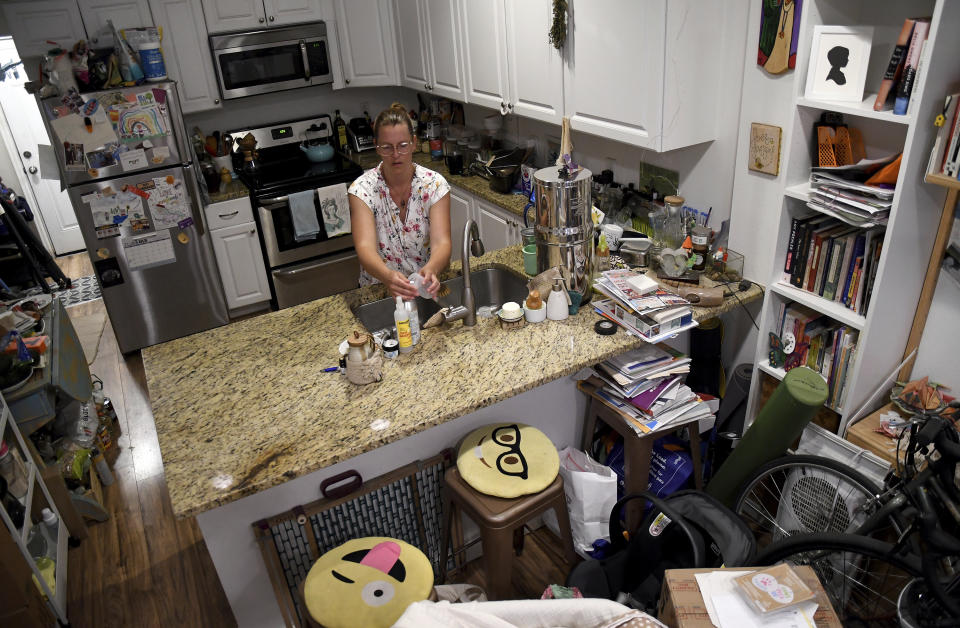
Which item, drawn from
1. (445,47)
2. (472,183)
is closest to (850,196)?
(472,183)

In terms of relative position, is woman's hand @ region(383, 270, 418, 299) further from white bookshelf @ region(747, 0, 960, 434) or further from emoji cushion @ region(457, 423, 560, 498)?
white bookshelf @ region(747, 0, 960, 434)

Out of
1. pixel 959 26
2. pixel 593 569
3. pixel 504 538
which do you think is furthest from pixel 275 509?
pixel 959 26

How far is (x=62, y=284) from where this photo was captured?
5168mm

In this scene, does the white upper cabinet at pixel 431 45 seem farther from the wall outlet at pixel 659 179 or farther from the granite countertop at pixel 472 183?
the wall outlet at pixel 659 179

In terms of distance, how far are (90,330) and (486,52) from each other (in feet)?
10.9

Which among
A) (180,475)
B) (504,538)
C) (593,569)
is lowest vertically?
(593,569)

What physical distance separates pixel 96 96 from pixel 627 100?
277cm

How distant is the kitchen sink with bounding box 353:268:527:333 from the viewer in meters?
2.49

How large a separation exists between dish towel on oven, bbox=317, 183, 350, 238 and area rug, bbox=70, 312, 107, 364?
5.63ft

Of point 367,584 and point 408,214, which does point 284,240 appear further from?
point 367,584

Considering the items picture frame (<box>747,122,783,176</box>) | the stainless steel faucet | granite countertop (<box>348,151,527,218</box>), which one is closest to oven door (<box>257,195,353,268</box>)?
granite countertop (<box>348,151,527,218</box>)

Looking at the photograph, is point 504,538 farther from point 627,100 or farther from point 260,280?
point 260,280

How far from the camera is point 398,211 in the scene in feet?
8.38

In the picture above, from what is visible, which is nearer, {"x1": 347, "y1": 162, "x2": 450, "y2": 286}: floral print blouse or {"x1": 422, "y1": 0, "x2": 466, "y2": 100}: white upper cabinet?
{"x1": 347, "y1": 162, "x2": 450, "y2": 286}: floral print blouse
